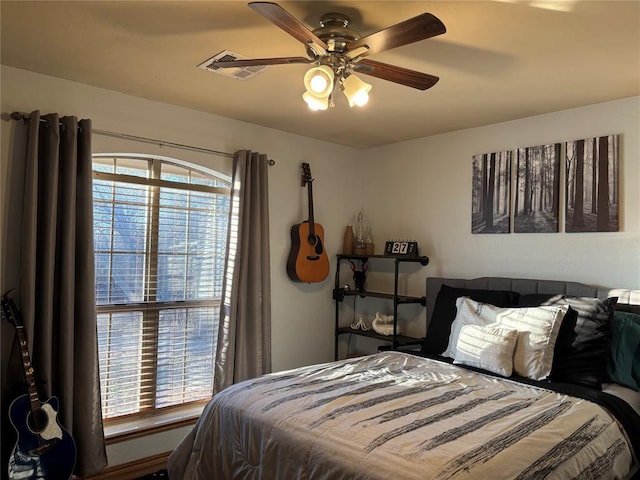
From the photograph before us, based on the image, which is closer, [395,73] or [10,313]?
[395,73]

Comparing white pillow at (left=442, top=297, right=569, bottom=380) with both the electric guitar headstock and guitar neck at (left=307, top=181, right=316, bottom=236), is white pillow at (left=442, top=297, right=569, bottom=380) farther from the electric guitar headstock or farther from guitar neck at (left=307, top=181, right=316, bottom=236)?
the electric guitar headstock

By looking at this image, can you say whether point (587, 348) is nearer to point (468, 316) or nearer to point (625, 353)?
point (625, 353)

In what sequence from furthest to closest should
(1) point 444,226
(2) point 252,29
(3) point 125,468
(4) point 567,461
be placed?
(1) point 444,226, (3) point 125,468, (2) point 252,29, (4) point 567,461

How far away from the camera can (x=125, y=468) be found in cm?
295

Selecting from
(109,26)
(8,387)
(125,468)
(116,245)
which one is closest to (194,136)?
(116,245)

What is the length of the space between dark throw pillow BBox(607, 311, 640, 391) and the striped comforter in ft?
1.54

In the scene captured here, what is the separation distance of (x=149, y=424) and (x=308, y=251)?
171 centimetres

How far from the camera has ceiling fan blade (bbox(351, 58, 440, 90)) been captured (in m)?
1.93

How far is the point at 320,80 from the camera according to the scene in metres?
1.88

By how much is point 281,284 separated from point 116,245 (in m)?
1.32

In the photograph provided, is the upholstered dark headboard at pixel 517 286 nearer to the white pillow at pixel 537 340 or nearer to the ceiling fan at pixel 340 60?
the white pillow at pixel 537 340

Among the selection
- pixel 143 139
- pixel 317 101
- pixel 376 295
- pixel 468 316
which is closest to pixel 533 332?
pixel 468 316

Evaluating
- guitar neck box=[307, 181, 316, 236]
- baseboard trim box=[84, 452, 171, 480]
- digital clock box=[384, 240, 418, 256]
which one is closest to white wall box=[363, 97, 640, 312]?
Result: digital clock box=[384, 240, 418, 256]

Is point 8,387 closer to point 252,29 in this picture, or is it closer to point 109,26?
point 109,26
